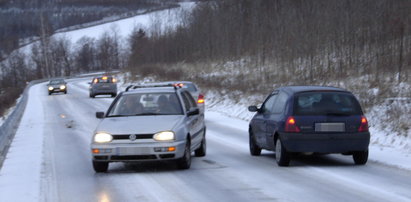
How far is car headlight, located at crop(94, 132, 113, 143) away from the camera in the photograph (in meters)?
10.8

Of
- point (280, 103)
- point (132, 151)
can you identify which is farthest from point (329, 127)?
point (132, 151)

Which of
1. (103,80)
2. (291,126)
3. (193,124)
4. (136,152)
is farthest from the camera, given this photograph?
(103,80)

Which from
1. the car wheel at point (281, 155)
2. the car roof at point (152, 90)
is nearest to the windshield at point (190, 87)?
the car roof at point (152, 90)

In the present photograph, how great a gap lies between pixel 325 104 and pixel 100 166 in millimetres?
4219

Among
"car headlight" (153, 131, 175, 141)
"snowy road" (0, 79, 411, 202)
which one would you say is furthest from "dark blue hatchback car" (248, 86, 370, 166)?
"car headlight" (153, 131, 175, 141)

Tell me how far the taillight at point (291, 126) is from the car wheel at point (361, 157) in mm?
1321

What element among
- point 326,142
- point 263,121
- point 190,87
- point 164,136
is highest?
point 164,136

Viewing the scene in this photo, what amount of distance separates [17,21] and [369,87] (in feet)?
592

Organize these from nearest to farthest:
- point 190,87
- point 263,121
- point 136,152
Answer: point 136,152 < point 263,121 < point 190,87

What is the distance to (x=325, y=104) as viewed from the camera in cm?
1127

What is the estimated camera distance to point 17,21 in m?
189

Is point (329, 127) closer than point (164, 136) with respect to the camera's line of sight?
No

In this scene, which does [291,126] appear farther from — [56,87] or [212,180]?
[56,87]

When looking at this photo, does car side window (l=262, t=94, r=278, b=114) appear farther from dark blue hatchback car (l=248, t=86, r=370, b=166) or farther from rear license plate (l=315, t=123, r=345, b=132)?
rear license plate (l=315, t=123, r=345, b=132)
